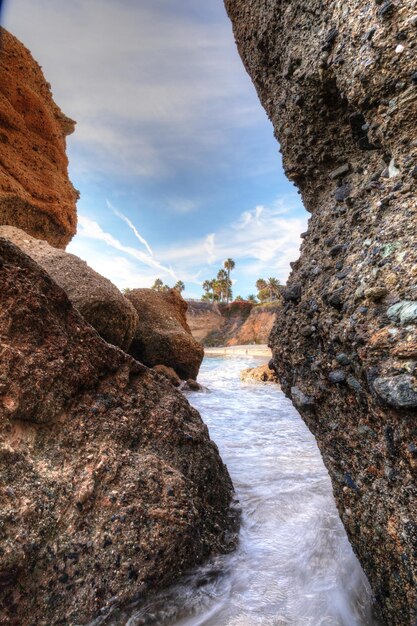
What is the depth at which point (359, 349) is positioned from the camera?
5.02 ft

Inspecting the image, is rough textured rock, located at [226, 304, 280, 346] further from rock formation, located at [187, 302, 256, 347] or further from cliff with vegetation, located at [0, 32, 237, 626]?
cliff with vegetation, located at [0, 32, 237, 626]

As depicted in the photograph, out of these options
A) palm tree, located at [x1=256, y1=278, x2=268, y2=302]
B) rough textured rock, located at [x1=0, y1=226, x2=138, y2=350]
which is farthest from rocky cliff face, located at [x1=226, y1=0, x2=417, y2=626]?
palm tree, located at [x1=256, y1=278, x2=268, y2=302]

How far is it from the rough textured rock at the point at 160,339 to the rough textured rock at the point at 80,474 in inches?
308

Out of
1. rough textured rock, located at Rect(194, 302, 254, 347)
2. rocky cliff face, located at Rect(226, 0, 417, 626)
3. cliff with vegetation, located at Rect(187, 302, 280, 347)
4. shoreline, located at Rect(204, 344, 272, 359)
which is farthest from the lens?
rough textured rock, located at Rect(194, 302, 254, 347)

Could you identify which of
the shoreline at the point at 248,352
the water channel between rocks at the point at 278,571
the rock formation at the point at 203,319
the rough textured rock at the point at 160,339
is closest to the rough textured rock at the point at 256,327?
the rock formation at the point at 203,319

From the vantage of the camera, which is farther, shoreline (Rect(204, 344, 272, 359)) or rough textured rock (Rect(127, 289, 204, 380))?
shoreline (Rect(204, 344, 272, 359))

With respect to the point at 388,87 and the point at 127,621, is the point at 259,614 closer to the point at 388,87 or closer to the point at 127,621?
the point at 127,621

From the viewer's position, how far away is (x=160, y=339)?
10.5 m

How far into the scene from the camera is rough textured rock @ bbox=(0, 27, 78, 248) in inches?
350

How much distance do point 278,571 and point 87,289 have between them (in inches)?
224

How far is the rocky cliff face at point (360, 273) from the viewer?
1.40 meters

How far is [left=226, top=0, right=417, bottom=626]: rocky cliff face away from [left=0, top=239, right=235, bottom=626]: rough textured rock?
0.97 meters

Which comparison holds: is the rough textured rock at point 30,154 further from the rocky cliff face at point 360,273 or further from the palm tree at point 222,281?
the palm tree at point 222,281

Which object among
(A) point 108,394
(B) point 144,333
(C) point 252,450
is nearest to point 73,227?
(B) point 144,333
